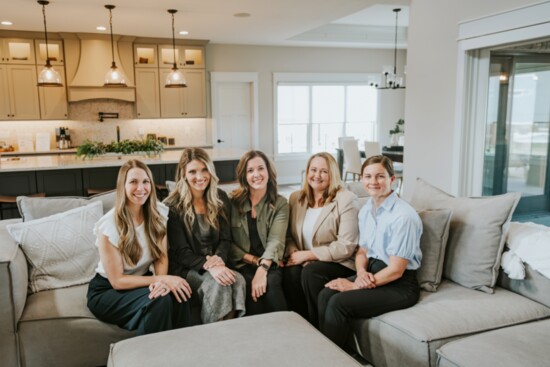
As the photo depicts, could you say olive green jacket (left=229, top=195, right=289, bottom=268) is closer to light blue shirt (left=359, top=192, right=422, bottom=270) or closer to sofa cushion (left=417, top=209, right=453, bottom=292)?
light blue shirt (left=359, top=192, right=422, bottom=270)

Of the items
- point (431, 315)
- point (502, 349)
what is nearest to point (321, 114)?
point (431, 315)

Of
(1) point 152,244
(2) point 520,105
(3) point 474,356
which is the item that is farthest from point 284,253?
(2) point 520,105

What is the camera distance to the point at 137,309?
2.32 metres

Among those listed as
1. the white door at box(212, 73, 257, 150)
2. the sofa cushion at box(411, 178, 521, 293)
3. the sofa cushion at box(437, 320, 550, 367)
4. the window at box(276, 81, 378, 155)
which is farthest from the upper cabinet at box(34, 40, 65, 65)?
the sofa cushion at box(437, 320, 550, 367)

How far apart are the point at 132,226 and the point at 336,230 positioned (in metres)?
1.16

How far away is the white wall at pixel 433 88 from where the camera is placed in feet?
13.7

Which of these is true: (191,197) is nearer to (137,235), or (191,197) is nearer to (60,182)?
(137,235)

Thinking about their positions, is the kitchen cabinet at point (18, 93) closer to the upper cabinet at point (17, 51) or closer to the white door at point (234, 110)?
the upper cabinet at point (17, 51)

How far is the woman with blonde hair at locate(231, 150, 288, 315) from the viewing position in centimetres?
277

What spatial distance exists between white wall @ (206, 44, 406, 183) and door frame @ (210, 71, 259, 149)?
9 centimetres

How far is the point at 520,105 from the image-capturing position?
4027 mm

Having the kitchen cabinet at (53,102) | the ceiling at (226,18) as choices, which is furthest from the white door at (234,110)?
the kitchen cabinet at (53,102)

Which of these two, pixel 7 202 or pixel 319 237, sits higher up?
pixel 319 237

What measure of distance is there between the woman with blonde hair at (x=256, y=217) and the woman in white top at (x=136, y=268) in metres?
0.46
